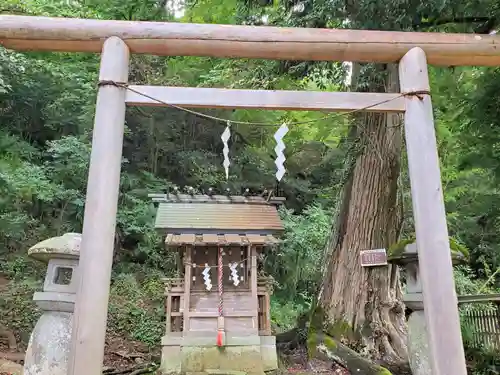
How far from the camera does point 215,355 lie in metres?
7.16

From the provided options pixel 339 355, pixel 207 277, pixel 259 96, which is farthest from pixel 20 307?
pixel 259 96

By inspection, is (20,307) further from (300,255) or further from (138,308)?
(300,255)

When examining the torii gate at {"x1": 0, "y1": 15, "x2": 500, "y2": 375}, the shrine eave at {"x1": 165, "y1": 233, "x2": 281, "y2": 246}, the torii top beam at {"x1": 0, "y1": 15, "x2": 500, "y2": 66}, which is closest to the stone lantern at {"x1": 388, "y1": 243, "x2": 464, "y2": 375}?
the torii gate at {"x1": 0, "y1": 15, "x2": 500, "y2": 375}

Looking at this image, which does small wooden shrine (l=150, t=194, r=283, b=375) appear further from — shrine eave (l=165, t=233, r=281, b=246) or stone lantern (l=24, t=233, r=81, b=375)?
stone lantern (l=24, t=233, r=81, b=375)

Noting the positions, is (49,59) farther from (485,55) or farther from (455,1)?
(485,55)

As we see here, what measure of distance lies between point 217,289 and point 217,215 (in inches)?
52.5

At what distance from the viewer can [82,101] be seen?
1090 cm

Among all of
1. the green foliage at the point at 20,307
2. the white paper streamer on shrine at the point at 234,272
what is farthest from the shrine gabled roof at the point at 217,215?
the green foliage at the point at 20,307

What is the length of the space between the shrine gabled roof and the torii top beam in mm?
4541

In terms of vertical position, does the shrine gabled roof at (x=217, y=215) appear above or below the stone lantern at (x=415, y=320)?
above

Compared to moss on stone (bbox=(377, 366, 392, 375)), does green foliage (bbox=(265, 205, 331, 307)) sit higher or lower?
higher

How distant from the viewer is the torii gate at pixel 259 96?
112 inches

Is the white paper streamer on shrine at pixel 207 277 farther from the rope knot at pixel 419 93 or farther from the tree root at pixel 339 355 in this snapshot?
the rope knot at pixel 419 93

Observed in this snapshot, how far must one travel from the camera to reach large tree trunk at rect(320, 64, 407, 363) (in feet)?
20.2
